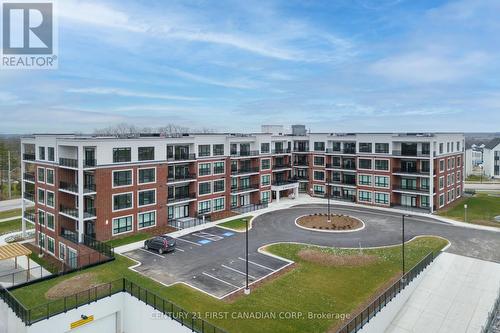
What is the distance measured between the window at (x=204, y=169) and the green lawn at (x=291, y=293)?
18.3m

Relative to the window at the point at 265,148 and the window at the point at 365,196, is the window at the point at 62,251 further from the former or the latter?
the window at the point at 365,196

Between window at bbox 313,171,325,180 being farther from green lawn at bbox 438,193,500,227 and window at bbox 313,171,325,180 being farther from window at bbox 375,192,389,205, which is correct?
green lawn at bbox 438,193,500,227

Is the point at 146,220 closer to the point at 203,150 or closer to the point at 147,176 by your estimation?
the point at 147,176

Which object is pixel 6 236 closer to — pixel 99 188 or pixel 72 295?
pixel 99 188

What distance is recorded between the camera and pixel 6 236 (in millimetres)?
47375

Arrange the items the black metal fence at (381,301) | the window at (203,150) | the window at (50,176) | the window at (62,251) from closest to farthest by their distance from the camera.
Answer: the black metal fence at (381,301), the window at (62,251), the window at (50,176), the window at (203,150)

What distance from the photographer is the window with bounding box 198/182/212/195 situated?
4916 centimetres

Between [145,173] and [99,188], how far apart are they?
584 centimetres

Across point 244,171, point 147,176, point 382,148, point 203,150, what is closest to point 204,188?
point 203,150

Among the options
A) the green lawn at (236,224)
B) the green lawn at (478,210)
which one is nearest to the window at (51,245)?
the green lawn at (236,224)

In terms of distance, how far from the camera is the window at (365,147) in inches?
2302

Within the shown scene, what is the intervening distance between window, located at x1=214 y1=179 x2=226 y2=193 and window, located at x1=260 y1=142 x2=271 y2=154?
10015 millimetres

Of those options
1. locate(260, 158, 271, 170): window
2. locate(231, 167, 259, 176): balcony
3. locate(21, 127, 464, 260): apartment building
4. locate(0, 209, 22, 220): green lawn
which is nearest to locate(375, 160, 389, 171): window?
locate(21, 127, 464, 260): apartment building

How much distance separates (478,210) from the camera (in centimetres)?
5378
